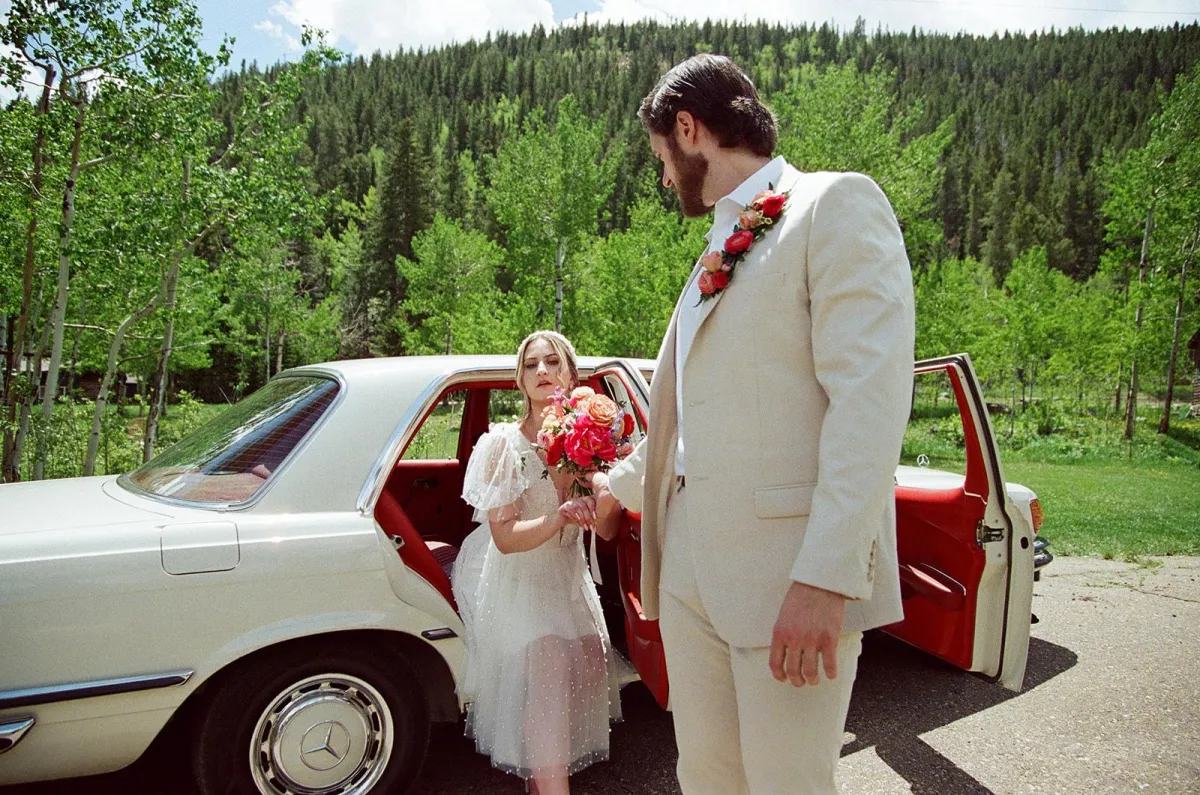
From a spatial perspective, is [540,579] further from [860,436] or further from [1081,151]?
[1081,151]

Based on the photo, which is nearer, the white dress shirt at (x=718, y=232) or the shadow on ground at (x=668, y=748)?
the white dress shirt at (x=718, y=232)

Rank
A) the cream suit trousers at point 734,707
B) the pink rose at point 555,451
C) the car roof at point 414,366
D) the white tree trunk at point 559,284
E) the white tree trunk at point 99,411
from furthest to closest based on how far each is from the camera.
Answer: the white tree trunk at point 559,284, the white tree trunk at point 99,411, the car roof at point 414,366, the pink rose at point 555,451, the cream suit trousers at point 734,707

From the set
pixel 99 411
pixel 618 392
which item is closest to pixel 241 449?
pixel 618 392

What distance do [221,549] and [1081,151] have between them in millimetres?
118553

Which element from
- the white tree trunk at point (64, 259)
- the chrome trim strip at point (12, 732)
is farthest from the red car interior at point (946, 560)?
the white tree trunk at point (64, 259)

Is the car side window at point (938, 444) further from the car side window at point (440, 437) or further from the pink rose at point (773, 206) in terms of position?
the pink rose at point (773, 206)

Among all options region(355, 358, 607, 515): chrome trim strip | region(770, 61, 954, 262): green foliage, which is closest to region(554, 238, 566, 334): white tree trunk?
region(770, 61, 954, 262): green foliage

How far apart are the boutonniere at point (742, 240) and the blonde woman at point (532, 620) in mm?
1386

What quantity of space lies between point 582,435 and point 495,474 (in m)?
0.45

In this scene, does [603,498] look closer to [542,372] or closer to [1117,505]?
[542,372]

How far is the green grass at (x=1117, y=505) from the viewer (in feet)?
28.0

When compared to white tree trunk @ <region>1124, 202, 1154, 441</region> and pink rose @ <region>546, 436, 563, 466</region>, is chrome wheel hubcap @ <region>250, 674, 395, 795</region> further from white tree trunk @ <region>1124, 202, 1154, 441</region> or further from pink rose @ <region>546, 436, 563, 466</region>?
white tree trunk @ <region>1124, 202, 1154, 441</region>

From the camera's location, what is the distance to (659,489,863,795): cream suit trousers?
4.80 ft

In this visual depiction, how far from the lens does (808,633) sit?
52.3 inches
